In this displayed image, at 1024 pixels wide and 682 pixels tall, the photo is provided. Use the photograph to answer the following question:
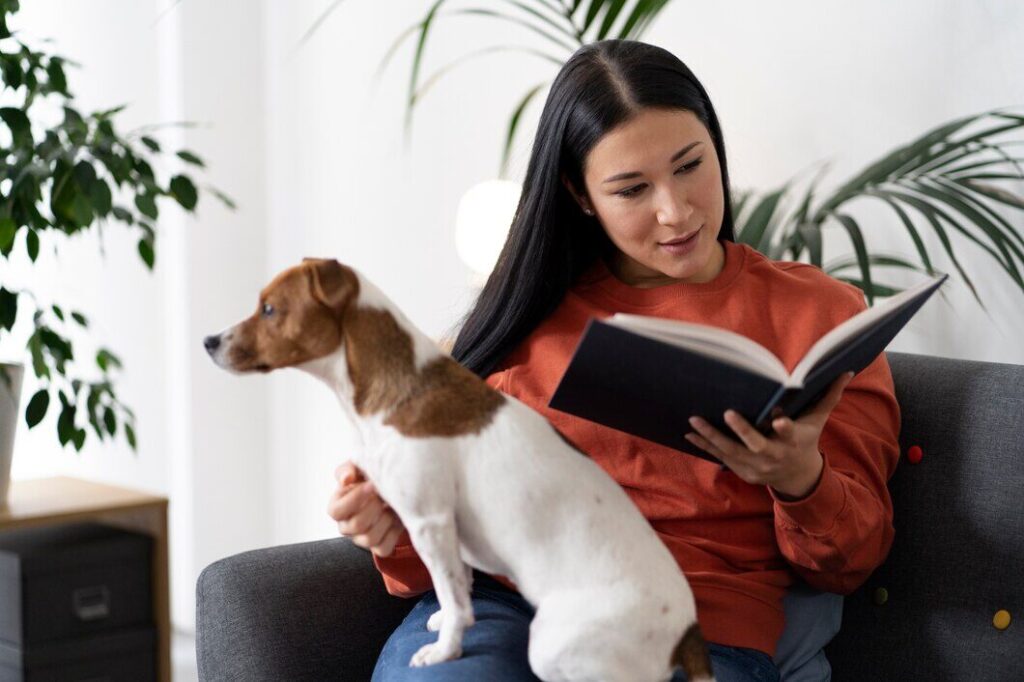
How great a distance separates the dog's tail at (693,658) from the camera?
0.92m

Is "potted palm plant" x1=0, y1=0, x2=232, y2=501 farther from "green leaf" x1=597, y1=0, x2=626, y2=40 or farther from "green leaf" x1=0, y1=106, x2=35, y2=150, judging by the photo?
"green leaf" x1=597, y1=0, x2=626, y2=40

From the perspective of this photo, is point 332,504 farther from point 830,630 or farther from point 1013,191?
point 1013,191

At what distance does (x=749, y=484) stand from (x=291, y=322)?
1.82 ft

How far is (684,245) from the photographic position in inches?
48.4

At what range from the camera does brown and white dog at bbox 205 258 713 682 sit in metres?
0.89

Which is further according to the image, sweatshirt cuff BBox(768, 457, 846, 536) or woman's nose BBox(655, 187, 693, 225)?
woman's nose BBox(655, 187, 693, 225)

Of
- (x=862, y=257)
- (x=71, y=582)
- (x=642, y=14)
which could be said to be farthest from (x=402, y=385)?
(x=71, y=582)

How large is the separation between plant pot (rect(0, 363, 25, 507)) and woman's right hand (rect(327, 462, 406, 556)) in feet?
3.70

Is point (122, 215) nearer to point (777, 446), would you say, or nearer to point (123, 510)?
point (123, 510)

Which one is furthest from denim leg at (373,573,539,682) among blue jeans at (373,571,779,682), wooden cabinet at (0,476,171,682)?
wooden cabinet at (0,476,171,682)

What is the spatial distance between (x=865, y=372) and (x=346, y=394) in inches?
24.2

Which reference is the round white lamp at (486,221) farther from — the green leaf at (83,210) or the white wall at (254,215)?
the green leaf at (83,210)

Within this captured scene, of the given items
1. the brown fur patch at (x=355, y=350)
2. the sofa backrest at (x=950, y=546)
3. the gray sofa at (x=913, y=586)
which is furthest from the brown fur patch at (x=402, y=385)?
the sofa backrest at (x=950, y=546)

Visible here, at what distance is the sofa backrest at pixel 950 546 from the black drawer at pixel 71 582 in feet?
4.81
